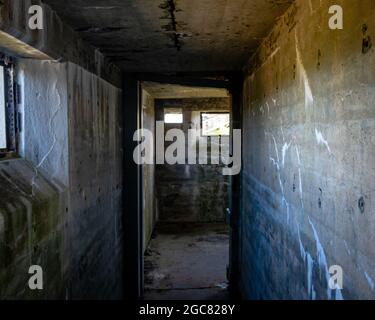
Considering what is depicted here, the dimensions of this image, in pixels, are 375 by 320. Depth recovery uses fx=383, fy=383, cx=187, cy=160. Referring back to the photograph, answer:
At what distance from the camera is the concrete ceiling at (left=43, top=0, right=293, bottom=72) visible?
218cm

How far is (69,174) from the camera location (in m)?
2.46

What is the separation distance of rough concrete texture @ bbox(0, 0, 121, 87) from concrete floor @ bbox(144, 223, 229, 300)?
303cm

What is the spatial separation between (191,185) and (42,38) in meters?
A: 6.48

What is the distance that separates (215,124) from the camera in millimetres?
8469

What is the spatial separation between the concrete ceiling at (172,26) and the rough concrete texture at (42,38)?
0.06 meters

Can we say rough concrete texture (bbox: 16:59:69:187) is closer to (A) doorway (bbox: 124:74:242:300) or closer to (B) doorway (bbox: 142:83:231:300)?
(A) doorway (bbox: 124:74:242:300)

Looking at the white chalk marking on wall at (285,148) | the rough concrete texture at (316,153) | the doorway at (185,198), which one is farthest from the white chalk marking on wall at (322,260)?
the doorway at (185,198)

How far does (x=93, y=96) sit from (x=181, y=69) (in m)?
1.51

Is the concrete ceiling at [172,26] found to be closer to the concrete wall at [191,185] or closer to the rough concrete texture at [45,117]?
the rough concrete texture at [45,117]

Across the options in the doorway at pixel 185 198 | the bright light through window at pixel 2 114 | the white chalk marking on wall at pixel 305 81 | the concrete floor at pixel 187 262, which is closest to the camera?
the white chalk marking on wall at pixel 305 81

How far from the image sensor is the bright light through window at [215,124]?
844 cm
